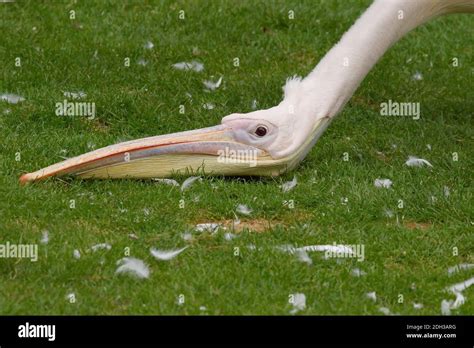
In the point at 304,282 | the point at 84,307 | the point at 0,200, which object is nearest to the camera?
the point at 84,307

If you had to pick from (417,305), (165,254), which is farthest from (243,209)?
(417,305)

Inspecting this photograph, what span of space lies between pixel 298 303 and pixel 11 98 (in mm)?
3591

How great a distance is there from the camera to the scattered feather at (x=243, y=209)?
681cm

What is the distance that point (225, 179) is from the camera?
24.2 ft

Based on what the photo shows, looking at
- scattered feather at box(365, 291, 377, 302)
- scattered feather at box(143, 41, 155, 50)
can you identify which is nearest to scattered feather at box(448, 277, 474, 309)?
scattered feather at box(365, 291, 377, 302)

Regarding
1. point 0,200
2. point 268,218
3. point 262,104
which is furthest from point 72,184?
point 262,104

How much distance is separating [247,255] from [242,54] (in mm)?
3827

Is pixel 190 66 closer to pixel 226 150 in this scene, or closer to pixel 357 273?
pixel 226 150

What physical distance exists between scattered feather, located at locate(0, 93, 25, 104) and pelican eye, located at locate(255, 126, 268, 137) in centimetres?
202

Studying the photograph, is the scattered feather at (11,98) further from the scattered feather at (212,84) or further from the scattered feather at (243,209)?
the scattered feather at (243,209)

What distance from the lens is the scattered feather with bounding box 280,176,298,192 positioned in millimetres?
7190

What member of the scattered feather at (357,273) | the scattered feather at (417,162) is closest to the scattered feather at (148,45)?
the scattered feather at (417,162)
